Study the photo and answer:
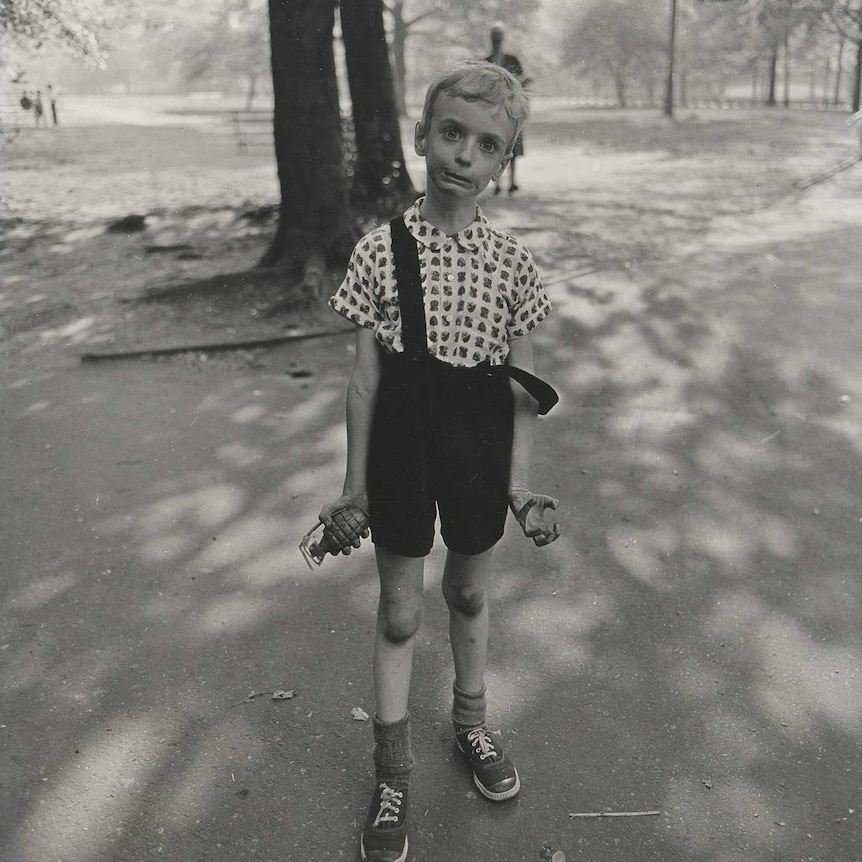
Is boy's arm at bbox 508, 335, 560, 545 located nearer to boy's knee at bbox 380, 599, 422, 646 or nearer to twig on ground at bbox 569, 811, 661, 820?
boy's knee at bbox 380, 599, 422, 646

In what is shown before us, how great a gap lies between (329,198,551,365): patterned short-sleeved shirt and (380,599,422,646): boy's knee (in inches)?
27.8

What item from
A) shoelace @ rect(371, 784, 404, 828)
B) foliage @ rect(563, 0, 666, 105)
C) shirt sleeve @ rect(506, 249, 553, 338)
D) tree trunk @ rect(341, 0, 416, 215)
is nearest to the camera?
shirt sleeve @ rect(506, 249, 553, 338)

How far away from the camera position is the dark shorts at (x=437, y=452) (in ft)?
8.23

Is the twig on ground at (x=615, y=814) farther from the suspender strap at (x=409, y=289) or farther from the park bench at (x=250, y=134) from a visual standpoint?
the park bench at (x=250, y=134)

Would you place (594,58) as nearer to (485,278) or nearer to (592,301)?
(592,301)

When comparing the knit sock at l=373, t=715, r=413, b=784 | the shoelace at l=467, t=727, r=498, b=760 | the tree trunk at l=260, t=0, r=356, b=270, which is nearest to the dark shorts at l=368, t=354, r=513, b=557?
the knit sock at l=373, t=715, r=413, b=784

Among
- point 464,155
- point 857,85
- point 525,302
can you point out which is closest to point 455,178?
Answer: point 464,155

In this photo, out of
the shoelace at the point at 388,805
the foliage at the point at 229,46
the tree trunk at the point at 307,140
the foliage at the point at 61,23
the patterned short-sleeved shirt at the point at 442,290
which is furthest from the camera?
the foliage at the point at 229,46

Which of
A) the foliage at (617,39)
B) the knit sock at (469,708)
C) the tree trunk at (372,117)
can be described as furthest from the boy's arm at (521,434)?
the foliage at (617,39)

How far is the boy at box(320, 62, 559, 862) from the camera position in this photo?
7.96 feet

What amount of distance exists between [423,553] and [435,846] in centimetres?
84

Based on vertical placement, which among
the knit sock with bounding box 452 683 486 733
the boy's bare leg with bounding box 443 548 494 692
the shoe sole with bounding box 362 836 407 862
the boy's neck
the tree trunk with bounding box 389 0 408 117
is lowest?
the shoe sole with bounding box 362 836 407 862

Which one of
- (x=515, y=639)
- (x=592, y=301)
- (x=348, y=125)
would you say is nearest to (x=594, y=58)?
(x=348, y=125)

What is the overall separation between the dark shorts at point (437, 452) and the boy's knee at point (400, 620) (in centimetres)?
18
